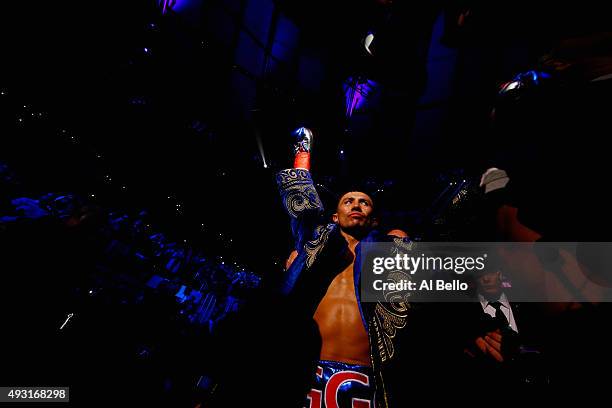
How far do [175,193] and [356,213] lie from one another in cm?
253

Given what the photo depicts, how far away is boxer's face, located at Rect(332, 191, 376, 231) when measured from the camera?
354cm

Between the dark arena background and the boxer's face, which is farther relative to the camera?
the boxer's face

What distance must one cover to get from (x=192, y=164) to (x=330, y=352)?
10.2 feet

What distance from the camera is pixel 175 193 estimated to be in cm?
357

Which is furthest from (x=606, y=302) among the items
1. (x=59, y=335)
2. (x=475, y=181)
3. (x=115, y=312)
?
(x=59, y=335)

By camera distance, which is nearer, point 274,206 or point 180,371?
point 180,371

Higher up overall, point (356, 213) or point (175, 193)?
point (356, 213)

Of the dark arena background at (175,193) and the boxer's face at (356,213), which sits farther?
the boxer's face at (356,213)

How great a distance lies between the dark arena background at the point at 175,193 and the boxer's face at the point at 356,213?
743 millimetres

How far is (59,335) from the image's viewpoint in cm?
219

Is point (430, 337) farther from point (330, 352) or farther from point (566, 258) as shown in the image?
point (566, 258)

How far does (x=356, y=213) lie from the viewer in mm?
3531

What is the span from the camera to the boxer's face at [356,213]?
3.54m

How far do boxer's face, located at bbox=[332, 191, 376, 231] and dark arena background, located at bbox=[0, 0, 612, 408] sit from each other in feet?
2.44
